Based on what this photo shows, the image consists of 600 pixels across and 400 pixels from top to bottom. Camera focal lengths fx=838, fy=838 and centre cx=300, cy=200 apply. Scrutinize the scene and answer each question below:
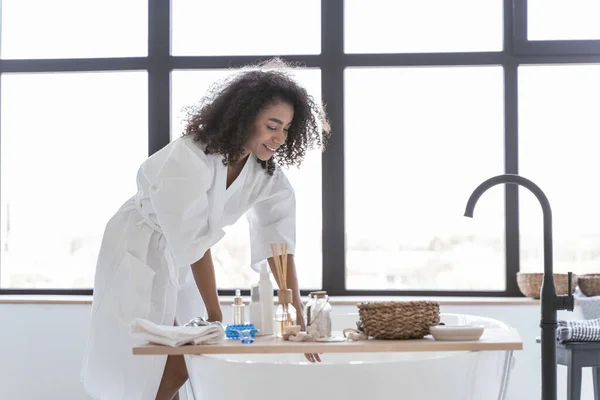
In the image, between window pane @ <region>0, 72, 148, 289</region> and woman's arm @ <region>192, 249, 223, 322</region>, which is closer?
woman's arm @ <region>192, 249, 223, 322</region>

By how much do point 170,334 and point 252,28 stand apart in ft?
7.49

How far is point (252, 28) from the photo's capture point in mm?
3785

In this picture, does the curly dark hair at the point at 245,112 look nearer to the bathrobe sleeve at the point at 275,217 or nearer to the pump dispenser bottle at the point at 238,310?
the bathrobe sleeve at the point at 275,217

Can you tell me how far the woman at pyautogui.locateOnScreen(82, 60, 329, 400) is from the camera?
216 cm

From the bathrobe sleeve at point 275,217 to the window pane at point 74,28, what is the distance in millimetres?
1557

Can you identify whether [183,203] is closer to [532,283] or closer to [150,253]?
[150,253]

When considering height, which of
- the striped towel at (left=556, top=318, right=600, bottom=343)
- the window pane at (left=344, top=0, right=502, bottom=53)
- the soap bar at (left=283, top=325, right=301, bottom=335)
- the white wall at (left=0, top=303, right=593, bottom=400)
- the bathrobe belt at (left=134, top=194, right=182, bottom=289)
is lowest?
the white wall at (left=0, top=303, right=593, bottom=400)

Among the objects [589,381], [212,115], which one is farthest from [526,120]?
[212,115]

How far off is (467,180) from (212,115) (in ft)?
5.62

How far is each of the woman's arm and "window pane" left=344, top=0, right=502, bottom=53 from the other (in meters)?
1.83

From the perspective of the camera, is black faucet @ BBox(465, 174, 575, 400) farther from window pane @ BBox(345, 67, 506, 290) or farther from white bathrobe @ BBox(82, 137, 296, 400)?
window pane @ BBox(345, 67, 506, 290)

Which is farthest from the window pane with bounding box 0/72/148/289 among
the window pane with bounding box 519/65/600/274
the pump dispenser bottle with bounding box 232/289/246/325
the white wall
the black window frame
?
the pump dispenser bottle with bounding box 232/289/246/325

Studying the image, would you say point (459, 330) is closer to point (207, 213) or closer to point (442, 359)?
point (442, 359)

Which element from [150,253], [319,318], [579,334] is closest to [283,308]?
[319,318]
